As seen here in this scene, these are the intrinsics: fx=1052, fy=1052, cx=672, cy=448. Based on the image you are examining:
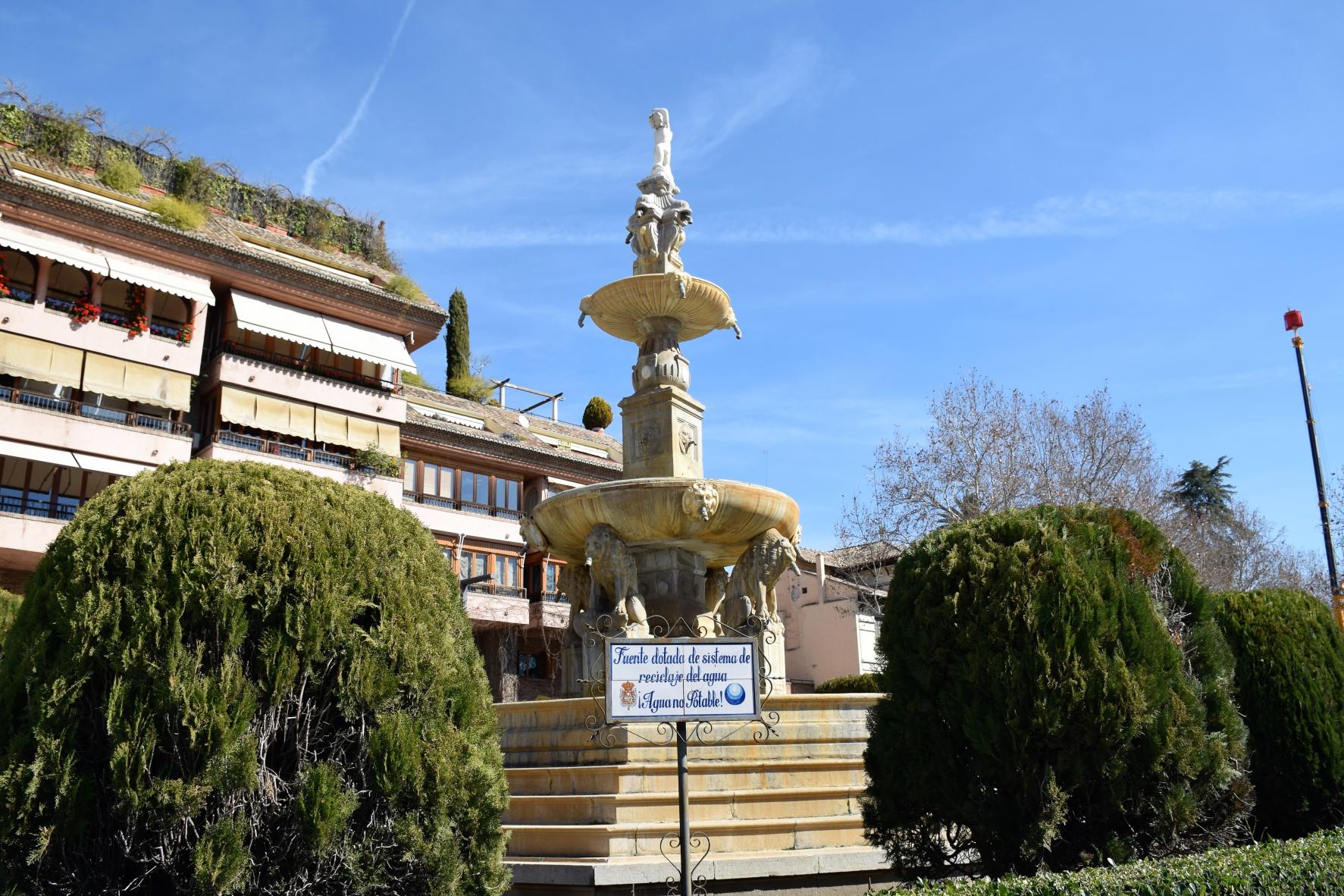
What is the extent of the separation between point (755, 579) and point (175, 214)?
22.1 meters

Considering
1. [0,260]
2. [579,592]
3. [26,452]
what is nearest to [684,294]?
[579,592]

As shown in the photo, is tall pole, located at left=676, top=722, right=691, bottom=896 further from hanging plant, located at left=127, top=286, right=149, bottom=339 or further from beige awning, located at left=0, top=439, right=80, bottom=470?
hanging plant, located at left=127, top=286, right=149, bottom=339

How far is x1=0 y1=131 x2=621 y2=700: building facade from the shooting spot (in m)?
24.7

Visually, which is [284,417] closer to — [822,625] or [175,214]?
[175,214]

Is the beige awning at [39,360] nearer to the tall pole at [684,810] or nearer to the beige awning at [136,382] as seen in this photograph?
the beige awning at [136,382]

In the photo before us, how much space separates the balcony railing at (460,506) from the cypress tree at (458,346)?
9.92 meters

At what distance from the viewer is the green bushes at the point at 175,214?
27828 millimetres

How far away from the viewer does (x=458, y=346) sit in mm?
44906

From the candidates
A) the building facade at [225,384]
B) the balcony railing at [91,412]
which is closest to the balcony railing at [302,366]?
the building facade at [225,384]

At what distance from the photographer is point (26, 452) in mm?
23656

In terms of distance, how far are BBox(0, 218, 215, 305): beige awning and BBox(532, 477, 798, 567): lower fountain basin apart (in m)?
18.0

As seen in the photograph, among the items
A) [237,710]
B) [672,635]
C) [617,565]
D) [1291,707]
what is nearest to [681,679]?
[237,710]

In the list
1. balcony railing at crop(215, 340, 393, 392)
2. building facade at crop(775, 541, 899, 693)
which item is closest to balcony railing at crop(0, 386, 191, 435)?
balcony railing at crop(215, 340, 393, 392)

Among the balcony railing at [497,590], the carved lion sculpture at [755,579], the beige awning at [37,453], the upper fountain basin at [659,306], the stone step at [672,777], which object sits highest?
the beige awning at [37,453]
